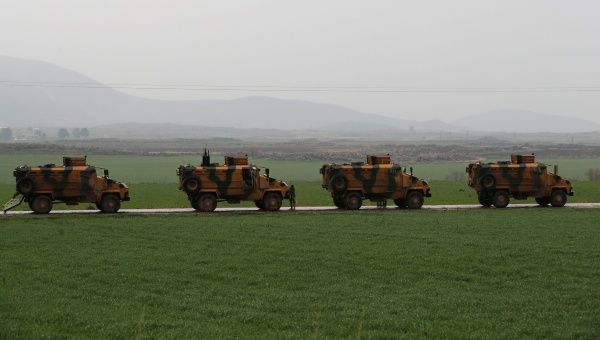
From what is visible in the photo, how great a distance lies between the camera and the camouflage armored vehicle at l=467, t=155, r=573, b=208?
4197 centimetres

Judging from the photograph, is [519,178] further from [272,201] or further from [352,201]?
[272,201]

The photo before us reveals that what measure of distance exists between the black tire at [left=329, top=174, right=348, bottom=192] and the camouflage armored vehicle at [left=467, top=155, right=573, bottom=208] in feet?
21.6

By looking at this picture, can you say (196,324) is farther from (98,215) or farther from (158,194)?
(158,194)

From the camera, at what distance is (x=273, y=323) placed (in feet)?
52.2

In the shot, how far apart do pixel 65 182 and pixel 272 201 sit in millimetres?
9180

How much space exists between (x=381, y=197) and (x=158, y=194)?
1689 centimetres

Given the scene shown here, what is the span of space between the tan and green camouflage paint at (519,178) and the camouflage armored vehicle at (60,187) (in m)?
17.4

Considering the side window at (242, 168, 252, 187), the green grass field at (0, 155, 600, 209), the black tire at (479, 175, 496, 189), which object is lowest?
the green grass field at (0, 155, 600, 209)

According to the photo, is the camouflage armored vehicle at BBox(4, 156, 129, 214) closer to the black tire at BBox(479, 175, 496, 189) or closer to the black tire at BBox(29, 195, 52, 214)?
the black tire at BBox(29, 195, 52, 214)

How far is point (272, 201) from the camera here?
4006 cm

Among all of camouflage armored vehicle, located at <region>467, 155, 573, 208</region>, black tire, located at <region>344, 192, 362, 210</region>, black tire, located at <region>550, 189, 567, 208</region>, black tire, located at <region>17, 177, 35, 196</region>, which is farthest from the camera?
black tire, located at <region>550, 189, 567, 208</region>

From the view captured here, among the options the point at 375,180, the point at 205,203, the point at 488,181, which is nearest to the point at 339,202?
the point at 375,180

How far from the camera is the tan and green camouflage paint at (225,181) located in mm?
39000

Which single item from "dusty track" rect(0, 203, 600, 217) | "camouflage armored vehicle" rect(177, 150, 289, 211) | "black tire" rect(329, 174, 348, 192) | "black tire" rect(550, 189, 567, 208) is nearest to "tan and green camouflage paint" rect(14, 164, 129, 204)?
"dusty track" rect(0, 203, 600, 217)
